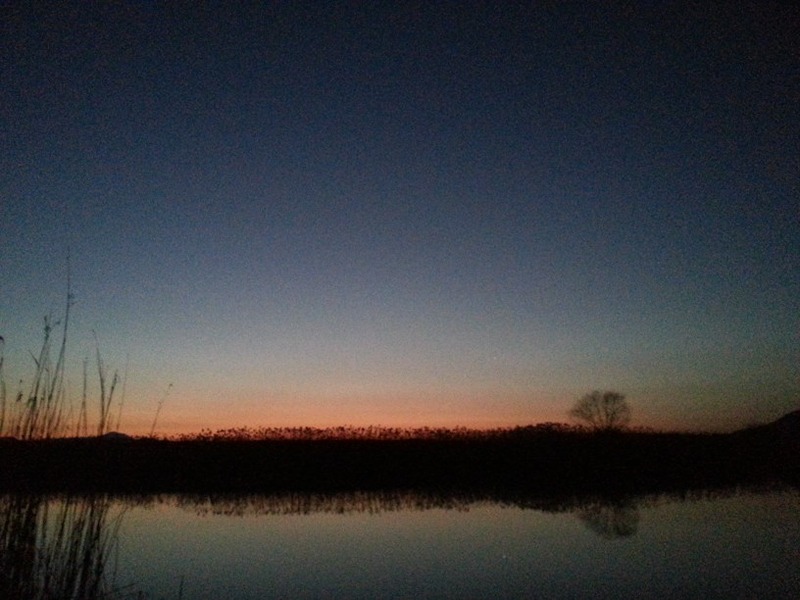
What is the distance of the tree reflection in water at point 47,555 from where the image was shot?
4.35m

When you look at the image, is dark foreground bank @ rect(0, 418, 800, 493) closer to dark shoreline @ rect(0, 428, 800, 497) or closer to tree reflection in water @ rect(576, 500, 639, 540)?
dark shoreline @ rect(0, 428, 800, 497)

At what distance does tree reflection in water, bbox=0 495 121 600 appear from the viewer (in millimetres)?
4352

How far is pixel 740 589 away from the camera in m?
8.11

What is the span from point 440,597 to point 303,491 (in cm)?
1029

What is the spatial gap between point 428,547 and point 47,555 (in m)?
7.30

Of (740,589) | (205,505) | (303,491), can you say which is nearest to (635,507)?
(740,589)

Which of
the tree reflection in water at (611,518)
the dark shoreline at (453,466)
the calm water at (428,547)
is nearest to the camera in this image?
the calm water at (428,547)

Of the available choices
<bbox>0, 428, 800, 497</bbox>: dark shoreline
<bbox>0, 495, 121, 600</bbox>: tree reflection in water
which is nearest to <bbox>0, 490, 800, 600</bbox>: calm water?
<bbox>0, 495, 121, 600</bbox>: tree reflection in water

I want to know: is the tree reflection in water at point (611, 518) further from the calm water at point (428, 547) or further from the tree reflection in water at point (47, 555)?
the tree reflection in water at point (47, 555)

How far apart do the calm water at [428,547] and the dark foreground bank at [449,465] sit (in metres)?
2.85

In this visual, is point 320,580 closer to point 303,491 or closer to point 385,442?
point 303,491

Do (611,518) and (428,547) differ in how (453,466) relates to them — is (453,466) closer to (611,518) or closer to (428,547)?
(611,518)

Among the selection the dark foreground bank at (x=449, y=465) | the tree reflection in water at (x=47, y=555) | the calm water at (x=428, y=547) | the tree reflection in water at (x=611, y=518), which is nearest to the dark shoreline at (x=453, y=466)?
the dark foreground bank at (x=449, y=465)

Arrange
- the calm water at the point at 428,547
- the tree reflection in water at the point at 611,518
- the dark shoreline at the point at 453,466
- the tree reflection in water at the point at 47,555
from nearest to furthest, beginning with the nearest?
the tree reflection in water at the point at 47,555
the calm water at the point at 428,547
the tree reflection in water at the point at 611,518
the dark shoreline at the point at 453,466
